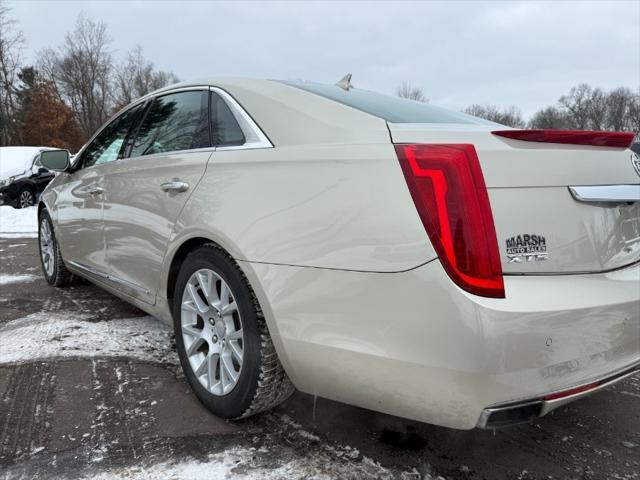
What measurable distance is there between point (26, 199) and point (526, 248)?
13.4 metres

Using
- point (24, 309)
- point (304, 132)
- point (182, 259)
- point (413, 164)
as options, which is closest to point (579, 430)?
point (413, 164)

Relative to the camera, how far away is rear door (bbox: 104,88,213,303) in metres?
2.47

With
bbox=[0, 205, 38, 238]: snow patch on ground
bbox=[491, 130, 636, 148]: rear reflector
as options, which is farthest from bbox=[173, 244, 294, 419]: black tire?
bbox=[0, 205, 38, 238]: snow patch on ground

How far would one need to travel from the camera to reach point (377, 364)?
1653 millimetres

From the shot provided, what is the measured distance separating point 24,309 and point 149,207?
2.05m

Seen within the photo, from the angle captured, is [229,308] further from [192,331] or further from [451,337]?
[451,337]

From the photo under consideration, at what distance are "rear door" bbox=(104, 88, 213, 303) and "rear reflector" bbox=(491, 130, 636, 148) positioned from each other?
132cm

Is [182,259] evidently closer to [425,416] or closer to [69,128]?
[425,416]

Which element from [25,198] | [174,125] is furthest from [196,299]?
[25,198]

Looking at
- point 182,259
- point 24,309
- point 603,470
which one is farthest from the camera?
point 24,309

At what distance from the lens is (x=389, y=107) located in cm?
225

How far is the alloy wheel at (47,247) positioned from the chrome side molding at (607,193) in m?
4.25

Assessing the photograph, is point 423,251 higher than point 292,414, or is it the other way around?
point 423,251

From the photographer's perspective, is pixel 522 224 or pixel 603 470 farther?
pixel 603 470
